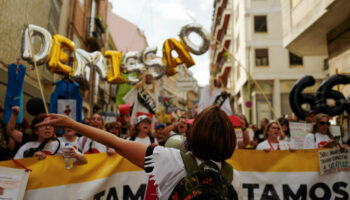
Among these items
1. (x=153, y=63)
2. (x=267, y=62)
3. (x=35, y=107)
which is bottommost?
(x=35, y=107)

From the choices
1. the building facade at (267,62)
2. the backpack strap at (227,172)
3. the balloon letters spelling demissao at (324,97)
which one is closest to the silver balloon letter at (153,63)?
the balloon letters spelling demissao at (324,97)

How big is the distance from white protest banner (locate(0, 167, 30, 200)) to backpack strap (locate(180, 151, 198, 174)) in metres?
1.80

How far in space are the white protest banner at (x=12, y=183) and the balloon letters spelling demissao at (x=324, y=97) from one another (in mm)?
5120

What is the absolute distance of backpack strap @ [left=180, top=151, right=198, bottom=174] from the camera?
5.34ft

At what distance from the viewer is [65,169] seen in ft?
10.4

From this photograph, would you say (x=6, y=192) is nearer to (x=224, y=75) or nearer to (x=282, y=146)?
(x=282, y=146)

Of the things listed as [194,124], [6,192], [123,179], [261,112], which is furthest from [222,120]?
[261,112]

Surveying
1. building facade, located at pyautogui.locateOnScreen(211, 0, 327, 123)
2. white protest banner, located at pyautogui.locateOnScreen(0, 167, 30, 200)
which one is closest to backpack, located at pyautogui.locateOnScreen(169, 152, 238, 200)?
white protest banner, located at pyautogui.locateOnScreen(0, 167, 30, 200)

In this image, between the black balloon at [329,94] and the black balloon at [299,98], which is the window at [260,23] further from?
the black balloon at [329,94]

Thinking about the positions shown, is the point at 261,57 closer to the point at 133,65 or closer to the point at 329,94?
the point at 133,65

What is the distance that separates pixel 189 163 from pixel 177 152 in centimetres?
11

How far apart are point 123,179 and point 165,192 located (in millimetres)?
2138

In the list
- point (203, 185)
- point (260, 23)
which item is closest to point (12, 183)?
point (203, 185)

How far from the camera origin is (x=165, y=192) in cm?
165
